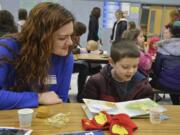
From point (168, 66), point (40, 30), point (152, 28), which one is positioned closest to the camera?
point (40, 30)

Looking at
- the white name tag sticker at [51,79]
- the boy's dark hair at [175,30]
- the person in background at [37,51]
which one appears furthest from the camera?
the boy's dark hair at [175,30]

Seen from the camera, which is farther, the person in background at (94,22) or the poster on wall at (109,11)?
the poster on wall at (109,11)

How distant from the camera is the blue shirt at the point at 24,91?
1576mm

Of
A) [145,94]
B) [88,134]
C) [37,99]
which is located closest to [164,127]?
[88,134]

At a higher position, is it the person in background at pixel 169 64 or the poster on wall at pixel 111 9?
the poster on wall at pixel 111 9

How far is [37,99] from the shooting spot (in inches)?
64.5

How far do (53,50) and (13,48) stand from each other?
0.23 m

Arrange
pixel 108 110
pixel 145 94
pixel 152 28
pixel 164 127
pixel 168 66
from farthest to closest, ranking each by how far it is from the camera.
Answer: pixel 152 28
pixel 168 66
pixel 145 94
pixel 108 110
pixel 164 127

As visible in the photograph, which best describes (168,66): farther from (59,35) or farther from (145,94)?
(59,35)

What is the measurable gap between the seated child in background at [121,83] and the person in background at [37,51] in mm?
356

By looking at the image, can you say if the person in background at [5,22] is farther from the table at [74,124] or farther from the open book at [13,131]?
the open book at [13,131]

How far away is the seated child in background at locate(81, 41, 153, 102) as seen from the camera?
78.8 inches

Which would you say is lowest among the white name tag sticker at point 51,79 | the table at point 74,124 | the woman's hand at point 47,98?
the table at point 74,124

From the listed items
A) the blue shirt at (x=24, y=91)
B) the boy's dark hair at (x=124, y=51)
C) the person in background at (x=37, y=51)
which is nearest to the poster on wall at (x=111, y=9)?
the boy's dark hair at (x=124, y=51)
